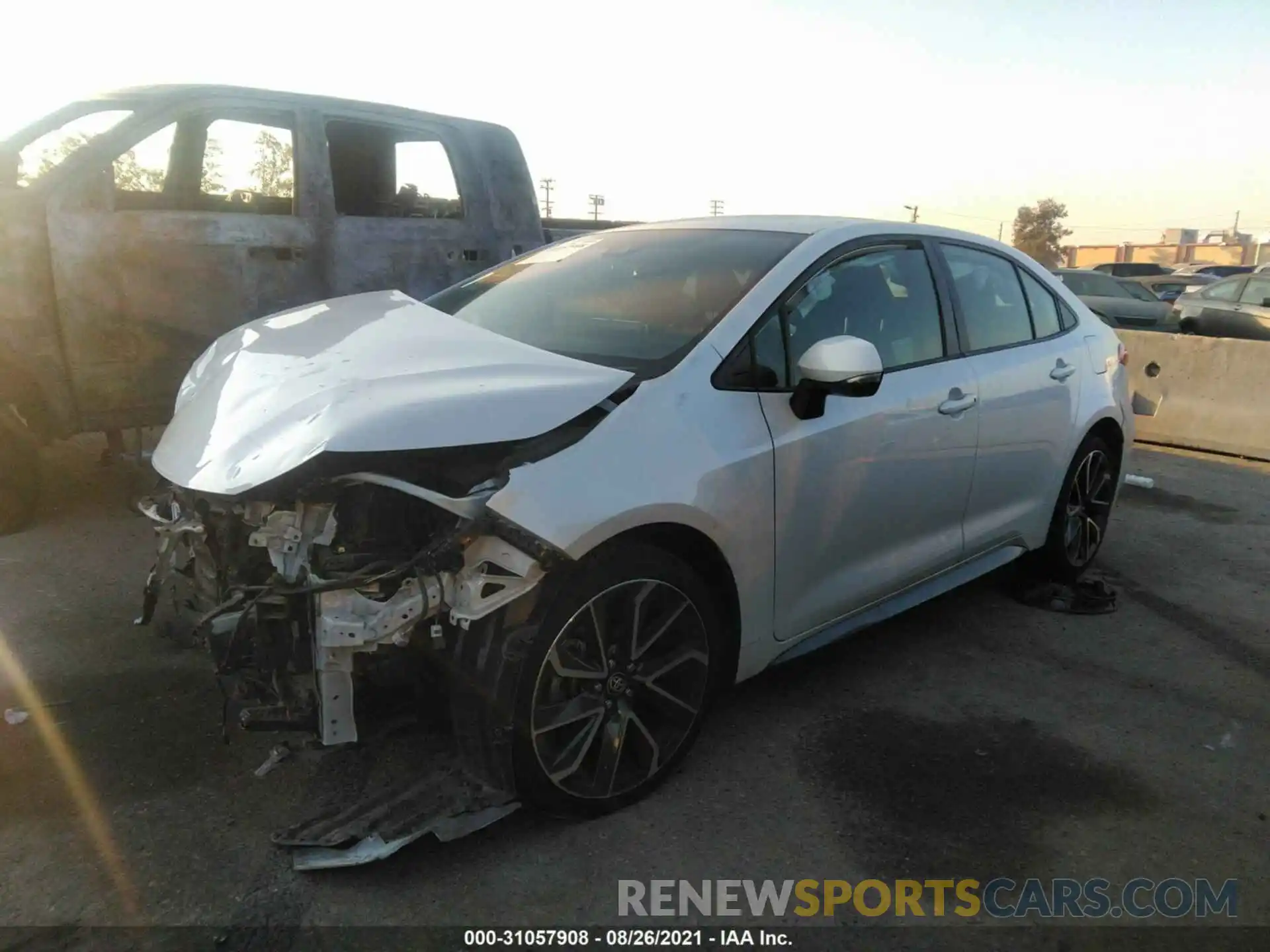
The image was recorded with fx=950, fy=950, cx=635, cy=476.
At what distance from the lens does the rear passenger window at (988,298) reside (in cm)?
392

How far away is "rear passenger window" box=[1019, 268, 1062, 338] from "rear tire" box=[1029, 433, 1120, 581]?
1.93ft

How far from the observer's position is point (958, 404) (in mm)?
3641

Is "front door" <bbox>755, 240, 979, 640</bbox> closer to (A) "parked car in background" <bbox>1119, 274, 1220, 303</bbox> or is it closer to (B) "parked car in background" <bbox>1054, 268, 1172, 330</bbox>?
(B) "parked car in background" <bbox>1054, 268, 1172, 330</bbox>

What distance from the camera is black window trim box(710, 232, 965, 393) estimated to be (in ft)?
9.71

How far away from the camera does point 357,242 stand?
236 inches

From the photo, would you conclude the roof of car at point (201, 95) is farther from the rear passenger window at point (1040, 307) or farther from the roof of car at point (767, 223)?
the rear passenger window at point (1040, 307)

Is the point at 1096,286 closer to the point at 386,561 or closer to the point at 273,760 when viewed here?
the point at 386,561

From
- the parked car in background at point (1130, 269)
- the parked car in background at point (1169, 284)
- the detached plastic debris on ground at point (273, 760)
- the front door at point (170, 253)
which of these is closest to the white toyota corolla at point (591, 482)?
the detached plastic debris on ground at point (273, 760)

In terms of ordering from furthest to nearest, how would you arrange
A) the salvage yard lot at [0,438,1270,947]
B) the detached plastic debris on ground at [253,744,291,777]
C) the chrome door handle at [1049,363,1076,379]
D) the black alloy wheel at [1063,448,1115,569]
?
the black alloy wheel at [1063,448,1115,569] < the chrome door handle at [1049,363,1076,379] < the detached plastic debris on ground at [253,744,291,777] < the salvage yard lot at [0,438,1270,947]

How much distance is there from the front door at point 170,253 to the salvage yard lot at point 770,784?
132 cm

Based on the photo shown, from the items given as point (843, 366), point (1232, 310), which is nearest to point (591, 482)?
point (843, 366)

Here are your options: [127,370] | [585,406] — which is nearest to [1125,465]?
[585,406]

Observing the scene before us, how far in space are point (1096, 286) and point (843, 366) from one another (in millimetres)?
15013

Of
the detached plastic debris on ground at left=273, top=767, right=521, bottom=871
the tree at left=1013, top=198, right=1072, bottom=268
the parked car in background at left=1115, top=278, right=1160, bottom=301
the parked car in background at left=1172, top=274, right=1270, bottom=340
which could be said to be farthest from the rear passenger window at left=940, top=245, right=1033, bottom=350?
the tree at left=1013, top=198, right=1072, bottom=268
